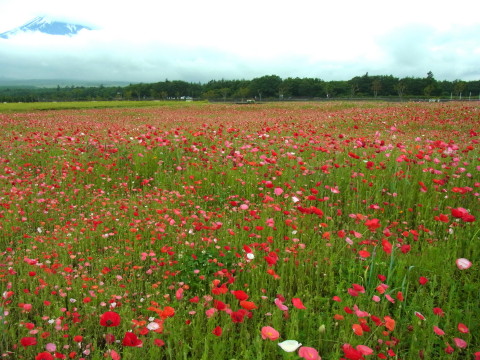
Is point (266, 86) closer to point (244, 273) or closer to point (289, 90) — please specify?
point (289, 90)

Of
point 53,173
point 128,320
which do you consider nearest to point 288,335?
point 128,320

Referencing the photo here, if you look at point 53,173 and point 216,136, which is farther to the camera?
point 216,136

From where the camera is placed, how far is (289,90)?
405 ft

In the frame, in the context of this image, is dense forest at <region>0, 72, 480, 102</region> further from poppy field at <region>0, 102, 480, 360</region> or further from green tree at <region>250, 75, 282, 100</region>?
poppy field at <region>0, 102, 480, 360</region>

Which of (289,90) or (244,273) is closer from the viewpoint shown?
(244,273)

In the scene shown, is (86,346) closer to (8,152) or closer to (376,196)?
(376,196)

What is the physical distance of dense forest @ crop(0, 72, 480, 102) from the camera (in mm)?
103000

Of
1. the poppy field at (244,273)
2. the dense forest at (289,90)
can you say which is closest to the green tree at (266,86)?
the dense forest at (289,90)

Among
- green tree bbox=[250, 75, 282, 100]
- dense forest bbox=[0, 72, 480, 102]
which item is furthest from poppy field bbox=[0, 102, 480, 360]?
green tree bbox=[250, 75, 282, 100]

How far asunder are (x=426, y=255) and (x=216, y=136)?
6808 mm

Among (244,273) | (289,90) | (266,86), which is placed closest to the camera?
(244,273)

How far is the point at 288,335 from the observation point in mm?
2168

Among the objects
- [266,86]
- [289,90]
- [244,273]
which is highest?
[266,86]

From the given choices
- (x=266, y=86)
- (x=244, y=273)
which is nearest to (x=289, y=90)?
(x=266, y=86)
